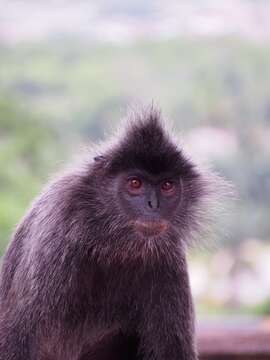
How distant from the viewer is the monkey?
4.16 meters

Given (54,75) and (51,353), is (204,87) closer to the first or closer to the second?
(54,75)

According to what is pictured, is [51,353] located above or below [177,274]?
below

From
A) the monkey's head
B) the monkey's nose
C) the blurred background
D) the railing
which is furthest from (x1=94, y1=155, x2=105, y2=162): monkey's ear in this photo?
the blurred background

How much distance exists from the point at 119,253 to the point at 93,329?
42 cm

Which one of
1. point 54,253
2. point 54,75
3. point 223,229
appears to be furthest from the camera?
point 54,75

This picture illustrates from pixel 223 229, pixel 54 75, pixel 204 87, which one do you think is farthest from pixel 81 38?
pixel 223 229

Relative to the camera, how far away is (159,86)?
8.89 m

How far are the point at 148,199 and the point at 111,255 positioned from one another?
0.33 m

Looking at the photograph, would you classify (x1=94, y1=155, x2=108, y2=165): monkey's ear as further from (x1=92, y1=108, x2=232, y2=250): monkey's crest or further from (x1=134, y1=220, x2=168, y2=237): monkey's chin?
(x1=134, y1=220, x2=168, y2=237): monkey's chin

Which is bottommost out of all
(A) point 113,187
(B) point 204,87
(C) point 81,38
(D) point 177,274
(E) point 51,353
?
(E) point 51,353

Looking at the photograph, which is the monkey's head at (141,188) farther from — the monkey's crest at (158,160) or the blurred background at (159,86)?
the blurred background at (159,86)

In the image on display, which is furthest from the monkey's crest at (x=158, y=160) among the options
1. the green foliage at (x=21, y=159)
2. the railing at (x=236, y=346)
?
the green foliage at (x=21, y=159)

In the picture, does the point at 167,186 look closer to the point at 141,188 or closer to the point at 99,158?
the point at 141,188

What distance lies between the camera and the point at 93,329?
4371mm
